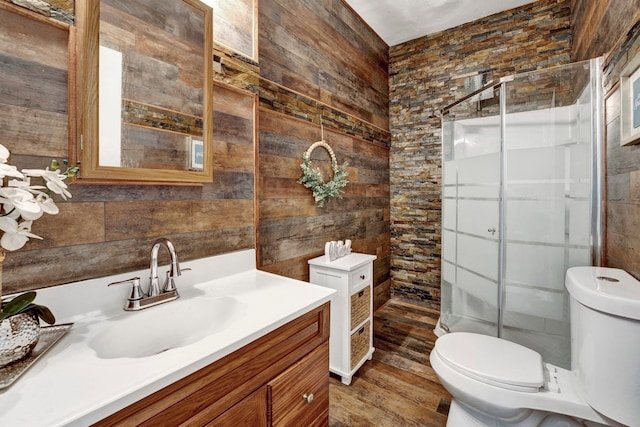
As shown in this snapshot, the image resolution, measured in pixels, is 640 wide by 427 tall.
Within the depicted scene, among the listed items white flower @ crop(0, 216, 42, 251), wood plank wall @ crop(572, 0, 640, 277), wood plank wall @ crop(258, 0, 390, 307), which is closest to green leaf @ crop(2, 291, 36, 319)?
white flower @ crop(0, 216, 42, 251)

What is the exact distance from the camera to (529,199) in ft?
6.09

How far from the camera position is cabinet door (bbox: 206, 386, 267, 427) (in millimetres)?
788

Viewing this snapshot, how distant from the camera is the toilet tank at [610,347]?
0.96 metres

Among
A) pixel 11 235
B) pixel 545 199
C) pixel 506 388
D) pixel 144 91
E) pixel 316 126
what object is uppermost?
pixel 316 126

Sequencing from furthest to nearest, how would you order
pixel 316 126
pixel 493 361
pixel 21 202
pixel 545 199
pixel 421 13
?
pixel 421 13 < pixel 316 126 < pixel 545 199 < pixel 493 361 < pixel 21 202

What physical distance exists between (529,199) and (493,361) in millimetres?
1131

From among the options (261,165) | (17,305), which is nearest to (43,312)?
(17,305)

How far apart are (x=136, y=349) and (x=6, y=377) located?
14.3 inches

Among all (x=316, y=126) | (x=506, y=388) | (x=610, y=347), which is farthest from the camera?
(x=316, y=126)

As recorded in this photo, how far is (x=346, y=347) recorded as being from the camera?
1.84 metres

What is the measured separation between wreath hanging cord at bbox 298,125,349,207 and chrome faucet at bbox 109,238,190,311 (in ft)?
3.47

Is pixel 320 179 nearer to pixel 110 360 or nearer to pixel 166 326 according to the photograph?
pixel 166 326

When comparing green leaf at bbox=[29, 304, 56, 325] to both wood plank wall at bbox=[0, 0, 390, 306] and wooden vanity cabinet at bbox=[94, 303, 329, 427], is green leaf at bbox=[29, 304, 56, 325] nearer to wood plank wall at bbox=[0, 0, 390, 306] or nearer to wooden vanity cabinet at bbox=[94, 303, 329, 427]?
wood plank wall at bbox=[0, 0, 390, 306]

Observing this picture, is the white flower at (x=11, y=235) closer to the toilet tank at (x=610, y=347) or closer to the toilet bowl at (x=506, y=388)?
the toilet bowl at (x=506, y=388)
